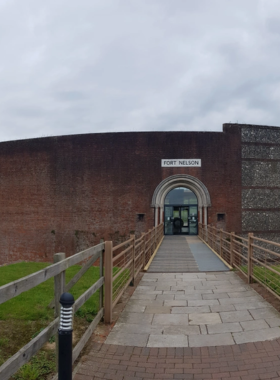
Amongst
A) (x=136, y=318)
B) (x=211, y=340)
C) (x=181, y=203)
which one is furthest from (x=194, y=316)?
(x=181, y=203)

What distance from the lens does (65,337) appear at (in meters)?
2.42

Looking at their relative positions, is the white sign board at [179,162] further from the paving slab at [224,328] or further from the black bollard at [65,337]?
the black bollard at [65,337]

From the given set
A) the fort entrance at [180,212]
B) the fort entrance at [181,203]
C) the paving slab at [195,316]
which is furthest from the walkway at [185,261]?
the fort entrance at [180,212]

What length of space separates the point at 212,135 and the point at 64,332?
685 inches

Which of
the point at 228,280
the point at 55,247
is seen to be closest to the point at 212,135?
the point at 55,247

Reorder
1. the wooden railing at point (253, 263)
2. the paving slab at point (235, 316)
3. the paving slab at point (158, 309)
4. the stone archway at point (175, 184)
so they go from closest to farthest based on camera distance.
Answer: the paving slab at point (235, 316) < the paving slab at point (158, 309) < the wooden railing at point (253, 263) < the stone archway at point (175, 184)

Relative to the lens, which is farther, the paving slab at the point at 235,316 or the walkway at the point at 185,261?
the walkway at the point at 185,261

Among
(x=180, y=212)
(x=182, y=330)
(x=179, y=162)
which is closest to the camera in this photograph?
(x=182, y=330)

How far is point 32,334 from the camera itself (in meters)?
4.49

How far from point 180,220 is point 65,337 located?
18448 millimetres

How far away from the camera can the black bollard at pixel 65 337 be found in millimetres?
2412

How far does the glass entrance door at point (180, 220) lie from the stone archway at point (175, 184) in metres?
1.42

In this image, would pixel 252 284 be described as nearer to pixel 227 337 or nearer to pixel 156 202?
pixel 227 337

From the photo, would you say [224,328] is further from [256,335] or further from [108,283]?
[108,283]
